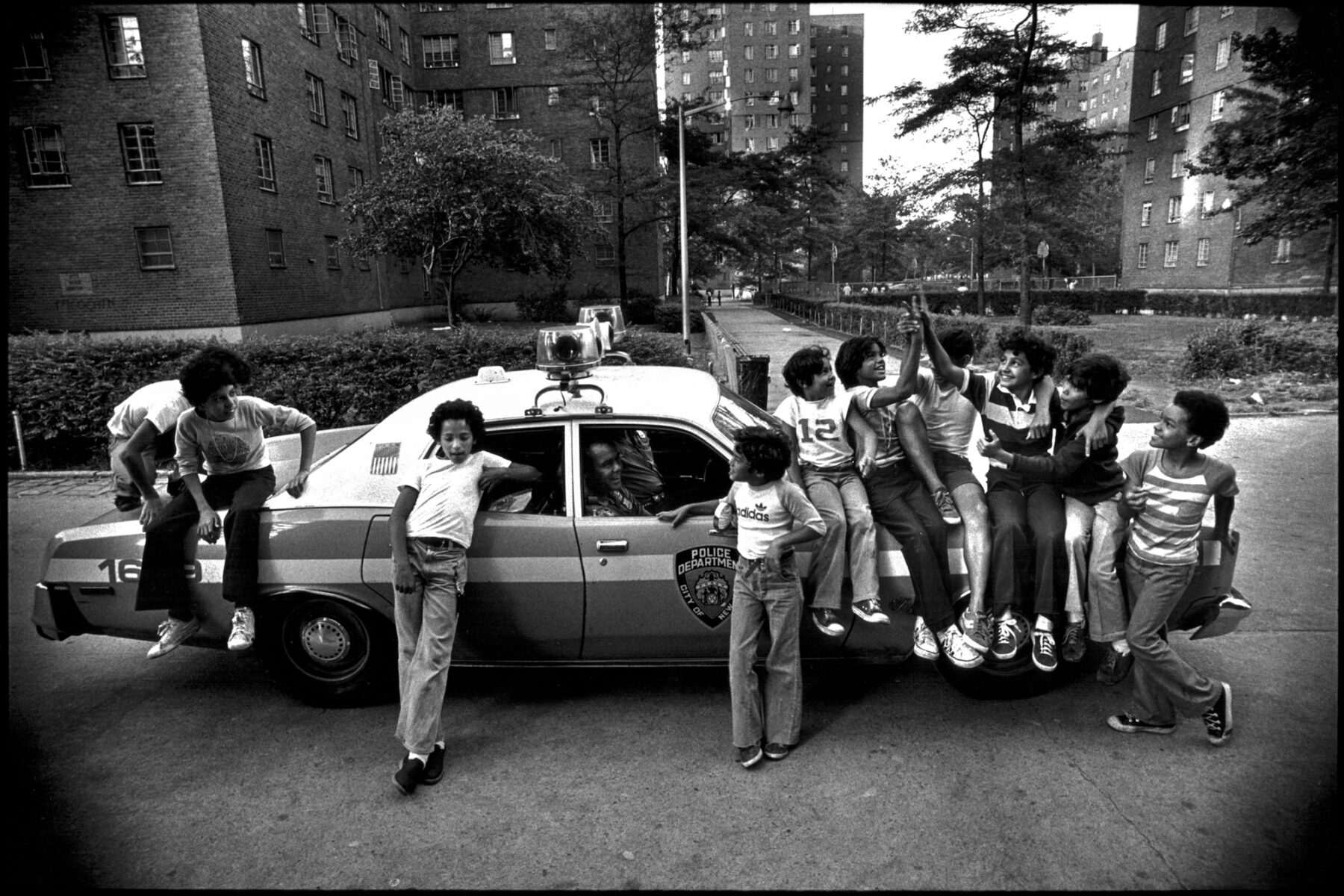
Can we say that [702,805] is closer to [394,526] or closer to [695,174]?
[394,526]

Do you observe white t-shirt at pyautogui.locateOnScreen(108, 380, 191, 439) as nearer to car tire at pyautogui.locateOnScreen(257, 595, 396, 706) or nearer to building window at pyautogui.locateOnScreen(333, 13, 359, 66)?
car tire at pyautogui.locateOnScreen(257, 595, 396, 706)

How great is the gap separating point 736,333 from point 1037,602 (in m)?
28.7

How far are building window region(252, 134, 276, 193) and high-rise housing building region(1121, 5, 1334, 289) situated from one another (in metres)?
29.7

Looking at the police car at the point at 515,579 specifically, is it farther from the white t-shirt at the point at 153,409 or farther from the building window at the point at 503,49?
the building window at the point at 503,49

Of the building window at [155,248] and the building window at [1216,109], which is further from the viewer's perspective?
the building window at [1216,109]

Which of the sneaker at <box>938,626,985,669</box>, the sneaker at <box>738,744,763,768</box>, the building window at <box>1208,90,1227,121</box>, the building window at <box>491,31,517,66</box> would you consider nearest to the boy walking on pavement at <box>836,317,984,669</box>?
the sneaker at <box>938,626,985,669</box>

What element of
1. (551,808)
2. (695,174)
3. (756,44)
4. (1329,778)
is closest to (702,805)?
(551,808)

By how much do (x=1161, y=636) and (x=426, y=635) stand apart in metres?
3.38

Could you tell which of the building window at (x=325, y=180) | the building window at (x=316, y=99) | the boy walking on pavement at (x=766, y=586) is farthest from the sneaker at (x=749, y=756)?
the building window at (x=316, y=99)

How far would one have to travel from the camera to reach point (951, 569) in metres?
4.04

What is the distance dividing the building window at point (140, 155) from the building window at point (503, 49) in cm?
2112

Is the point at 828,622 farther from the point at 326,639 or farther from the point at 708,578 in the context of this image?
the point at 326,639

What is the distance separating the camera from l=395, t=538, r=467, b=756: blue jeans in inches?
144

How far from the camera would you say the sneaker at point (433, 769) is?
12.1ft
